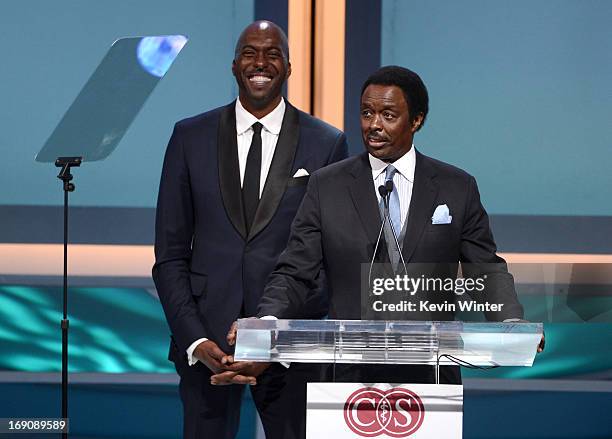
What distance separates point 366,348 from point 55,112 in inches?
111

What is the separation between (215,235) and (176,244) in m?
0.12

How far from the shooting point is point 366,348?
7.91ft

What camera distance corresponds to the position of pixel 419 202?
2908 mm

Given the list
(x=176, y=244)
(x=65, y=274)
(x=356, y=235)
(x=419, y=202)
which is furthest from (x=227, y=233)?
(x=65, y=274)

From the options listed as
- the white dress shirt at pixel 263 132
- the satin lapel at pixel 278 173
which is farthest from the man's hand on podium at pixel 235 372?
the white dress shirt at pixel 263 132

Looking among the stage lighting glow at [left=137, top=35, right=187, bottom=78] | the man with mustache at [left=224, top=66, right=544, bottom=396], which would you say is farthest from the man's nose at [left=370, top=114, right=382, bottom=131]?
the stage lighting glow at [left=137, top=35, right=187, bottom=78]

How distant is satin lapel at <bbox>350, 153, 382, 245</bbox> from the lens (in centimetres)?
287

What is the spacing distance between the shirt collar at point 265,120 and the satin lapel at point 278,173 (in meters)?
0.02

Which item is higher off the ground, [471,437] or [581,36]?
[581,36]

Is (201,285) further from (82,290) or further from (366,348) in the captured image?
(82,290)

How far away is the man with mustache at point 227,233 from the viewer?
3232mm

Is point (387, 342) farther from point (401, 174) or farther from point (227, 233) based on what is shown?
point (227, 233)

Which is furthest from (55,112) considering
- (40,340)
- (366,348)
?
(366,348)

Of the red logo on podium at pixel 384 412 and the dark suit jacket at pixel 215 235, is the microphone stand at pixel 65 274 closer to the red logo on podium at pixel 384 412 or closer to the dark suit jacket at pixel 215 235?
the dark suit jacket at pixel 215 235
